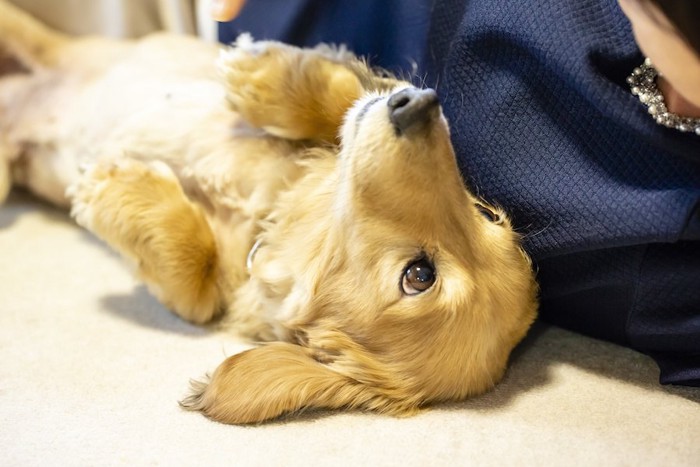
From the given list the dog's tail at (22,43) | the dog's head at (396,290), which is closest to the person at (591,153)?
the dog's head at (396,290)

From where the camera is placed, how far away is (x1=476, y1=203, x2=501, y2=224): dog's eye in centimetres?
175

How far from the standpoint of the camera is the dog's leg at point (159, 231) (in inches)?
74.9

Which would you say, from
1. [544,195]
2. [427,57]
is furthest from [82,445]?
[427,57]

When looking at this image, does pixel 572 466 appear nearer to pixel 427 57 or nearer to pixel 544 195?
pixel 544 195

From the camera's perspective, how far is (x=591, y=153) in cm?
161

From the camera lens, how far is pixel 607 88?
4.97ft

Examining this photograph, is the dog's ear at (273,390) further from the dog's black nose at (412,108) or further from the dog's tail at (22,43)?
the dog's tail at (22,43)

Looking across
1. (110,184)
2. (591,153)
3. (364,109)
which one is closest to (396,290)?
(364,109)

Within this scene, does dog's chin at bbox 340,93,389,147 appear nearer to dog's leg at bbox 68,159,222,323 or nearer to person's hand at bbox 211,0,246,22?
dog's leg at bbox 68,159,222,323

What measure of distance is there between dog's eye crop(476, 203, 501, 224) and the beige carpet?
377 mm

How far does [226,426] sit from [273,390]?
0.13m

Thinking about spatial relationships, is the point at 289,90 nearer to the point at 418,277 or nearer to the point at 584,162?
the point at 418,277

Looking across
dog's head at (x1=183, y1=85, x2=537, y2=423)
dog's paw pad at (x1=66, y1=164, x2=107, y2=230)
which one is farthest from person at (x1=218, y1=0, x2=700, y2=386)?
dog's paw pad at (x1=66, y1=164, x2=107, y2=230)

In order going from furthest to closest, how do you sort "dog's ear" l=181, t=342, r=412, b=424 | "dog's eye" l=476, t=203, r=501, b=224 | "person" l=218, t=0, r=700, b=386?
"dog's eye" l=476, t=203, r=501, b=224, "dog's ear" l=181, t=342, r=412, b=424, "person" l=218, t=0, r=700, b=386
